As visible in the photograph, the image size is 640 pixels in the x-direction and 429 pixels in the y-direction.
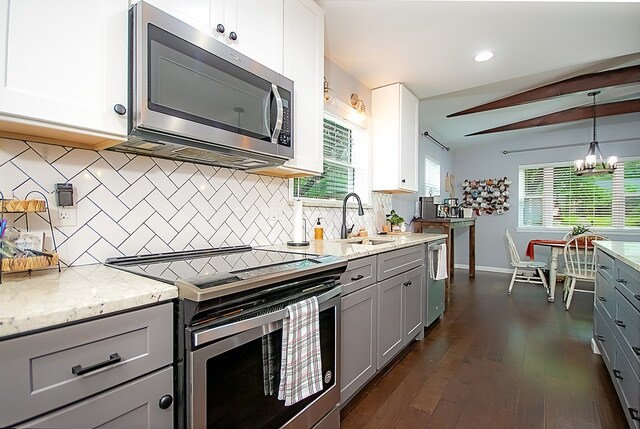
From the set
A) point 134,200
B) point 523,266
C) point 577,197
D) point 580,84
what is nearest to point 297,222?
point 134,200

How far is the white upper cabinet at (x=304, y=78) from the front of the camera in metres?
1.84

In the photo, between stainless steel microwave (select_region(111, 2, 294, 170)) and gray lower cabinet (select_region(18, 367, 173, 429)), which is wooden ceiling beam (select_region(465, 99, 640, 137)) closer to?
stainless steel microwave (select_region(111, 2, 294, 170))

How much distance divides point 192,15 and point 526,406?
2.71 m

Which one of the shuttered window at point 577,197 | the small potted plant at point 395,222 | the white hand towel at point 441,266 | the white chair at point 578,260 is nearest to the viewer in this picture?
the white hand towel at point 441,266

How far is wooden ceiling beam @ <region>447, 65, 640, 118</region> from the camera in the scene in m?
3.32

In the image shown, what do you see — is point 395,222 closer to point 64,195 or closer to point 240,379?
point 240,379

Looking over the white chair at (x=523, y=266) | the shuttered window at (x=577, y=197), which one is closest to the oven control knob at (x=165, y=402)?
the white chair at (x=523, y=266)

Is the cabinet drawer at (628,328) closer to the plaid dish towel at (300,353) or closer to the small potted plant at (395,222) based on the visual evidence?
the plaid dish towel at (300,353)

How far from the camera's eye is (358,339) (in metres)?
1.84

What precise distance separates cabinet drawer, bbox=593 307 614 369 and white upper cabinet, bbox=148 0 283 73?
8.91 feet

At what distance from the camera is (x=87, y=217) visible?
129cm

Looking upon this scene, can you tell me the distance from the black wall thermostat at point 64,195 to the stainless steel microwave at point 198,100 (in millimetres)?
248

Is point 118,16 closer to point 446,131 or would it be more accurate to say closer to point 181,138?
point 181,138

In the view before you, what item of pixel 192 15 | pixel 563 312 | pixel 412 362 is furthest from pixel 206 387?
pixel 563 312
